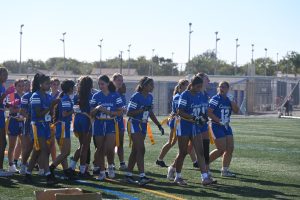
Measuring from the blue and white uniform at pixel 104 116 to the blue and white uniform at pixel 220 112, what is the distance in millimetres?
2112

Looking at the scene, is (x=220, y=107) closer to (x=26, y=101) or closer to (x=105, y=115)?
(x=105, y=115)

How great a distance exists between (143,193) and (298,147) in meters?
10.4

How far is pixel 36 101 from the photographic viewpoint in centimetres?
1103

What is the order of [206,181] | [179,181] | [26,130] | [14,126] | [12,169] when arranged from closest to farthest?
[206,181], [179,181], [26,130], [12,169], [14,126]

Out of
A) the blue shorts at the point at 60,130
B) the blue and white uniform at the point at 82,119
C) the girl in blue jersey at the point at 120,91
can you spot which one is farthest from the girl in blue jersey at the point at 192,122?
the blue shorts at the point at 60,130

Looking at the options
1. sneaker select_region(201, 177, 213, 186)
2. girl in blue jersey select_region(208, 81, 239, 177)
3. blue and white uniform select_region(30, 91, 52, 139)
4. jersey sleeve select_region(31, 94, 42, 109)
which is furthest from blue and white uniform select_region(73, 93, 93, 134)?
girl in blue jersey select_region(208, 81, 239, 177)

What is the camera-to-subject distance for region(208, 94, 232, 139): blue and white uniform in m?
12.8

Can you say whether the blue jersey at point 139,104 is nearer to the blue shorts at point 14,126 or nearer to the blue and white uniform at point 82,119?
the blue and white uniform at point 82,119

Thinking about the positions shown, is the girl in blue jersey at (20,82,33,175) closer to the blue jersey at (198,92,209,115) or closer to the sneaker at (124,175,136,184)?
the sneaker at (124,175,136,184)

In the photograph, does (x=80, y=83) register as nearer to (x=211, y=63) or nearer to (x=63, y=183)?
(x=63, y=183)

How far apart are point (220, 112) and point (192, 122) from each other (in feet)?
4.98

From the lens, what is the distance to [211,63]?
99.5 metres

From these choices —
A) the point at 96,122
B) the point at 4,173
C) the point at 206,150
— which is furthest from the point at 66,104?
the point at 206,150

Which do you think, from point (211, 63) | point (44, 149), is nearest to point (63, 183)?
point (44, 149)
